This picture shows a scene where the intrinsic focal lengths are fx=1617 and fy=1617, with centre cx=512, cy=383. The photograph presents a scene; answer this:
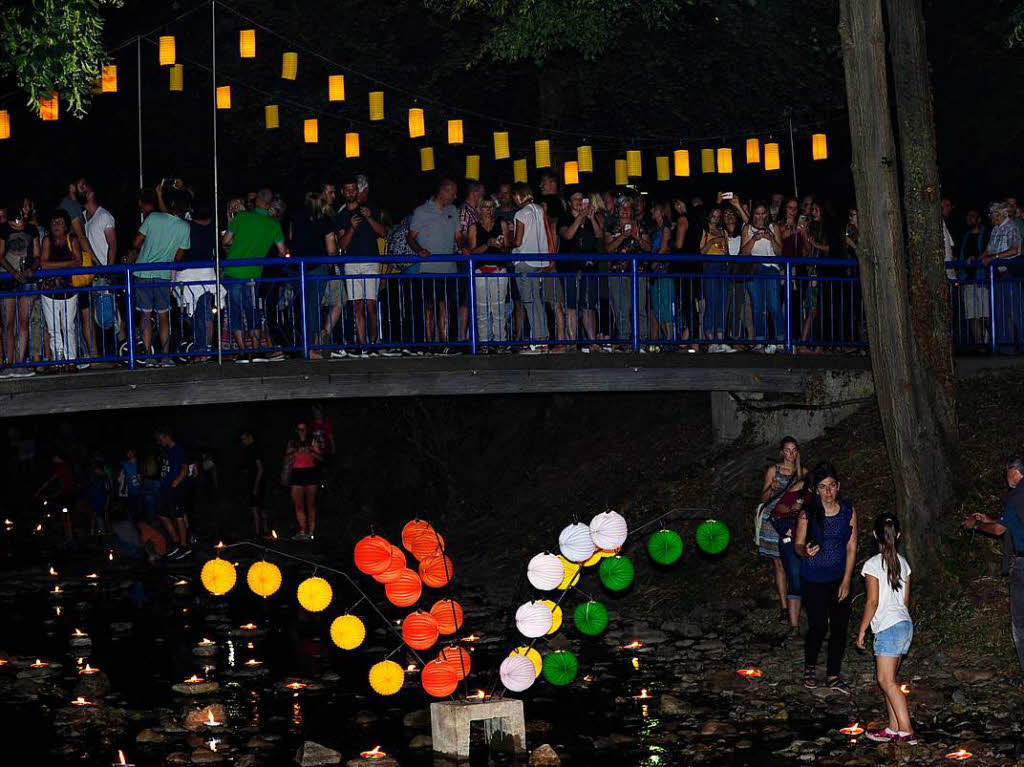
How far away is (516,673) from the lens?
12.0 m

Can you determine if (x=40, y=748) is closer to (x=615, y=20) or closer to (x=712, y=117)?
(x=615, y=20)

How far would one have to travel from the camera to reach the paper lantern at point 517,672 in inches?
473

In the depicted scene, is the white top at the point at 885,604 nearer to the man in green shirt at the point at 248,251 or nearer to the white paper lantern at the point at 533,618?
the white paper lantern at the point at 533,618

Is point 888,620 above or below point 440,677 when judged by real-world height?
above

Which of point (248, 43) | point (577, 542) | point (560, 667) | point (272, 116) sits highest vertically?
point (248, 43)

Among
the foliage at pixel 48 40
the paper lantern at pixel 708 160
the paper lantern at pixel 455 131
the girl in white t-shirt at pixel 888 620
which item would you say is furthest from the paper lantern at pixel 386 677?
the paper lantern at pixel 708 160

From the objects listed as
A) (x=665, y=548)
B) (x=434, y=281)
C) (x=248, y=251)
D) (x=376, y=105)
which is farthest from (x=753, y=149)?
(x=665, y=548)

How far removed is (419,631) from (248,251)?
7.43 meters

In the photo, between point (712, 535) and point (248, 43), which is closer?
point (712, 535)

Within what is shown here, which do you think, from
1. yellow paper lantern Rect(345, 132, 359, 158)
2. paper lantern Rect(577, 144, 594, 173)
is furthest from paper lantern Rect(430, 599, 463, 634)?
yellow paper lantern Rect(345, 132, 359, 158)

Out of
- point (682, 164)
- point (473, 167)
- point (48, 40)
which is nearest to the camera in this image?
point (48, 40)

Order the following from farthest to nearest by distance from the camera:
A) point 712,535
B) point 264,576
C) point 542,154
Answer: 1. point 542,154
2. point 712,535
3. point 264,576

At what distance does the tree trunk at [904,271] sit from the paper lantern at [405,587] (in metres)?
5.19

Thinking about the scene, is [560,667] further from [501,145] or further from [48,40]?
[501,145]
